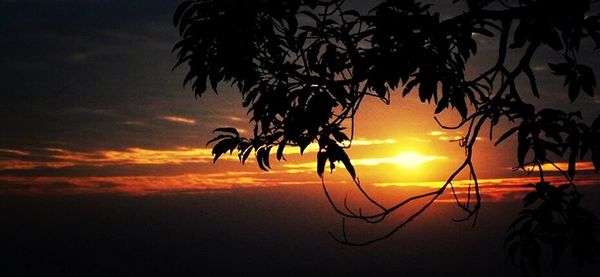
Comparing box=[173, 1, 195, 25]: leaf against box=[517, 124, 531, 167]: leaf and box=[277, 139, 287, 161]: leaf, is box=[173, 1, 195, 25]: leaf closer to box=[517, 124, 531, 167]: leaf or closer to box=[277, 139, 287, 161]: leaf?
box=[277, 139, 287, 161]: leaf

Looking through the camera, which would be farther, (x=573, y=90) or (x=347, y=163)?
(x=573, y=90)

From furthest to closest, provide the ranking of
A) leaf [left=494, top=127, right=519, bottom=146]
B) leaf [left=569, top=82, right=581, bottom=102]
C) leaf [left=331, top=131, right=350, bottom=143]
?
leaf [left=569, top=82, right=581, bottom=102], leaf [left=331, top=131, right=350, bottom=143], leaf [left=494, top=127, right=519, bottom=146]

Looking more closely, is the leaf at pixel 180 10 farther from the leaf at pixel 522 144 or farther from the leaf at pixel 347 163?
the leaf at pixel 522 144

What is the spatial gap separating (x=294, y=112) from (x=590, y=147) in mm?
1913

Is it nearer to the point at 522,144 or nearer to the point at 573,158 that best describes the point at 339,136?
the point at 522,144

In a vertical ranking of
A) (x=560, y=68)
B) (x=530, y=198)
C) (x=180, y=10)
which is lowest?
(x=530, y=198)

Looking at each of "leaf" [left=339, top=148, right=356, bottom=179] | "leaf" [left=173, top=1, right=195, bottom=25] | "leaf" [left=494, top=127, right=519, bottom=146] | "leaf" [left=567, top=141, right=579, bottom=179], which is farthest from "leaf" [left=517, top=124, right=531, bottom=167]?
"leaf" [left=173, top=1, right=195, bottom=25]

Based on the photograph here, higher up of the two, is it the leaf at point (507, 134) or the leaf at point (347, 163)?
the leaf at point (507, 134)

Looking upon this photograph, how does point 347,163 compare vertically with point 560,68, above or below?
below

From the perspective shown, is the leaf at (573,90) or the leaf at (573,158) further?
the leaf at (573,90)

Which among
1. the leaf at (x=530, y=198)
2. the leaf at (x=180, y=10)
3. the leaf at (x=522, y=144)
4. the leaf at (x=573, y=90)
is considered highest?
the leaf at (x=180, y=10)

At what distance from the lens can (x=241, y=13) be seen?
4.50 meters

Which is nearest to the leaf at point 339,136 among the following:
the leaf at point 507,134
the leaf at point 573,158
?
the leaf at point 507,134

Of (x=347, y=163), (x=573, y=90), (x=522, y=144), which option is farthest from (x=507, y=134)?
(x=347, y=163)
